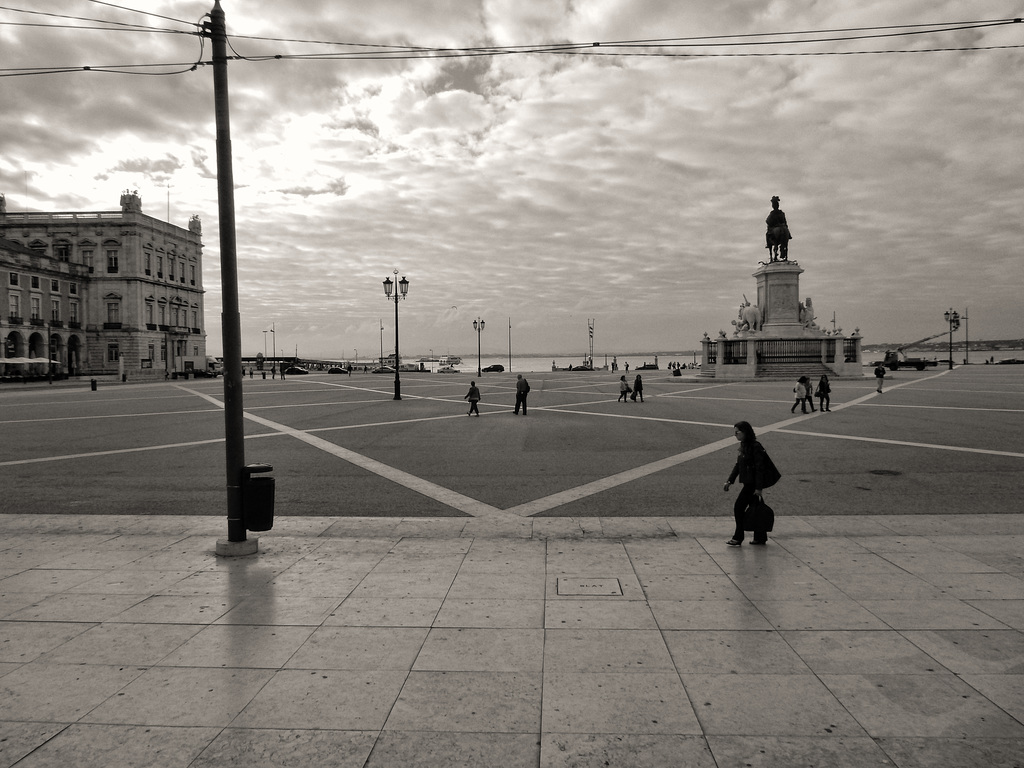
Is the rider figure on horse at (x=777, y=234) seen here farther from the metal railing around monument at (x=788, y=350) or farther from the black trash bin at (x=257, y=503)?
the black trash bin at (x=257, y=503)

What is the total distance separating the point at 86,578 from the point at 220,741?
12.9 ft

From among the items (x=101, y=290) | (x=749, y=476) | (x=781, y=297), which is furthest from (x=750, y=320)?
(x=101, y=290)

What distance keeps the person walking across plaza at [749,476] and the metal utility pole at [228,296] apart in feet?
19.0

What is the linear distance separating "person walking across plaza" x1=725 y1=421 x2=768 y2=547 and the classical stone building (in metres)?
79.2

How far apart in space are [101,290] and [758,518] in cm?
9179

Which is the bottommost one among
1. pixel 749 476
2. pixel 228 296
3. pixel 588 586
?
pixel 588 586

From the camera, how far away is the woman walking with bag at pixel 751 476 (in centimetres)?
745

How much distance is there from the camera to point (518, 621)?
17.7 feet

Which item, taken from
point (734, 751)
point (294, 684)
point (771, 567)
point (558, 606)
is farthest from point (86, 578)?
point (771, 567)

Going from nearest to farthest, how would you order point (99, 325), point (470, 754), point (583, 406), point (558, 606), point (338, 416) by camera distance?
1. point (470, 754)
2. point (558, 606)
3. point (338, 416)
4. point (583, 406)
5. point (99, 325)

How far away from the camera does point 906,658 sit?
464 centimetres

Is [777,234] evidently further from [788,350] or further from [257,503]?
[257,503]

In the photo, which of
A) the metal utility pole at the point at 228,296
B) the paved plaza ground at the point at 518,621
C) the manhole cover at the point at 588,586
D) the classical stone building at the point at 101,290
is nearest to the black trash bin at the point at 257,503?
the metal utility pole at the point at 228,296

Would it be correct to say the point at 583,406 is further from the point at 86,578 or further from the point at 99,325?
the point at 99,325
